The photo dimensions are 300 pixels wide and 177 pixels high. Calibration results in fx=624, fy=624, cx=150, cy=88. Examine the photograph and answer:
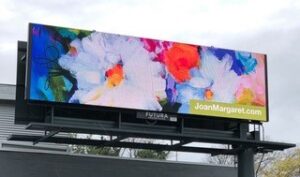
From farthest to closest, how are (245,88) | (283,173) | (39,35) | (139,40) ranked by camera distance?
1. (283,173)
2. (245,88)
3. (139,40)
4. (39,35)

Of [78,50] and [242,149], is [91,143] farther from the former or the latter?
[242,149]

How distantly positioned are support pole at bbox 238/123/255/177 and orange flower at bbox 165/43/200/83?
2.51 metres

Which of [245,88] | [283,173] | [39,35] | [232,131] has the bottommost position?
[283,173]

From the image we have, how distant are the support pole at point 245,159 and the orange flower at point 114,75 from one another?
4.28 metres

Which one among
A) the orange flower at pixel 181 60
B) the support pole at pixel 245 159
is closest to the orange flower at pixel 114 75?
the orange flower at pixel 181 60

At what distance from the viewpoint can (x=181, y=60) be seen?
60.3ft

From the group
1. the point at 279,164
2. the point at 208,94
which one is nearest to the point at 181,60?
the point at 208,94

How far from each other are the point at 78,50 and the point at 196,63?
3.66 m

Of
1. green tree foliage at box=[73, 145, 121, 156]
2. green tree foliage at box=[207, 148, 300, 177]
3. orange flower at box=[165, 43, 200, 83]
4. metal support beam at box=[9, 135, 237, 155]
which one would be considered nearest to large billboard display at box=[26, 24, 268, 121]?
orange flower at box=[165, 43, 200, 83]

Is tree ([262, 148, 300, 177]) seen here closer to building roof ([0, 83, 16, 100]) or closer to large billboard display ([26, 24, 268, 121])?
building roof ([0, 83, 16, 100])

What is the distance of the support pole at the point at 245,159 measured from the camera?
19.2 metres

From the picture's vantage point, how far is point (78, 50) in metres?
17.1

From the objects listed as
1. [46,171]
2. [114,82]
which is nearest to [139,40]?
[114,82]

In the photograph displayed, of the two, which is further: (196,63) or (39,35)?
(196,63)
